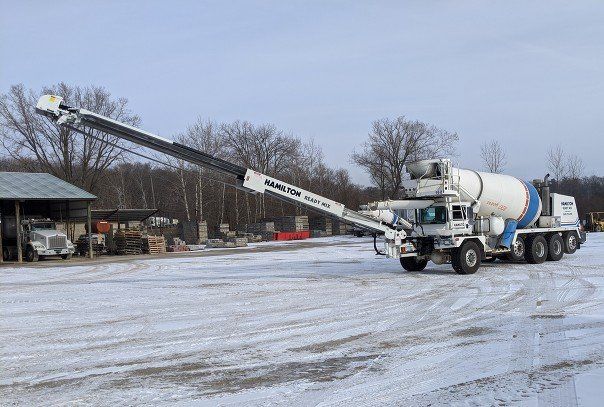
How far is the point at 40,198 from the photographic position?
3809 centimetres

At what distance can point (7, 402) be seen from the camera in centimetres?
685

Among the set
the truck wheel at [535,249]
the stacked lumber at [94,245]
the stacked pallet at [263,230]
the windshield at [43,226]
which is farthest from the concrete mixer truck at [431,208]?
the stacked pallet at [263,230]

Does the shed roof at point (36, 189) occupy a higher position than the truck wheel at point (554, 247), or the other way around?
the shed roof at point (36, 189)

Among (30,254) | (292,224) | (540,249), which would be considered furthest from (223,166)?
(292,224)

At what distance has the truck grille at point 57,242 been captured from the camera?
38312 millimetres

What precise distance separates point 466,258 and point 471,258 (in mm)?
230

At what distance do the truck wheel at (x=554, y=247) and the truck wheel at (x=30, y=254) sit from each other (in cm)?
2945

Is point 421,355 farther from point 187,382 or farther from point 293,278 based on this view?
point 293,278

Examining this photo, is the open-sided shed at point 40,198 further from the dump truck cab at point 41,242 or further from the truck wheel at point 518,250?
the truck wheel at point 518,250

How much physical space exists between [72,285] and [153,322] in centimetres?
964

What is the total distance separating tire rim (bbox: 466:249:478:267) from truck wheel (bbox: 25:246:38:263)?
28.2 m

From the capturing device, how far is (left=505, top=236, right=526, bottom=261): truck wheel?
2231 cm

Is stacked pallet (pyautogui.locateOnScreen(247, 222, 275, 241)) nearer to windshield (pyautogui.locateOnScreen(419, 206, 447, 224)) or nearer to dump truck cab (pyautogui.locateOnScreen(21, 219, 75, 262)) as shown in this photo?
dump truck cab (pyautogui.locateOnScreen(21, 219, 75, 262))

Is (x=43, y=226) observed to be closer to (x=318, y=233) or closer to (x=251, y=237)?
(x=251, y=237)
